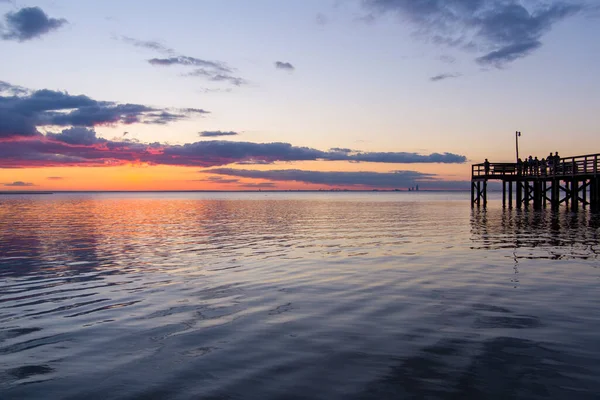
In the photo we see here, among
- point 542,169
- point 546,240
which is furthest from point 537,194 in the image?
point 546,240

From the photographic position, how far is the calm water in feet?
18.5

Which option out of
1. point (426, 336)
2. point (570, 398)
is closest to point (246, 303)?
point (426, 336)

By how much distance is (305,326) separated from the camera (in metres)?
8.04

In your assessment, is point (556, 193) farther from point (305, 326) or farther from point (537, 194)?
point (305, 326)

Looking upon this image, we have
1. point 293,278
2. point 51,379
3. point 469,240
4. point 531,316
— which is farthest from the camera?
point 469,240

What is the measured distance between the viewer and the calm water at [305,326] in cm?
562

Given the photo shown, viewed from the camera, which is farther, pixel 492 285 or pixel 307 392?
pixel 492 285

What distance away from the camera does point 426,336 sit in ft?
24.1

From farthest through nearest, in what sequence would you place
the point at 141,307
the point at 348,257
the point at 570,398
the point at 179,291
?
1. the point at 348,257
2. the point at 179,291
3. the point at 141,307
4. the point at 570,398

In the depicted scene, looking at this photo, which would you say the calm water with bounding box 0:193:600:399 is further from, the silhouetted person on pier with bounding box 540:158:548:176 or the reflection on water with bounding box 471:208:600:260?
the silhouetted person on pier with bounding box 540:158:548:176

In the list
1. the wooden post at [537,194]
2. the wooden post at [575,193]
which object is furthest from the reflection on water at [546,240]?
the wooden post at [537,194]

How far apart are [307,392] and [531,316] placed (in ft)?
17.1

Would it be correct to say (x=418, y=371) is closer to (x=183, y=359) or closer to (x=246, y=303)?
(x=183, y=359)

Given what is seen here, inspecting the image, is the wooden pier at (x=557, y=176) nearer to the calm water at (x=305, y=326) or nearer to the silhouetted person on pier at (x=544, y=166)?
the silhouetted person on pier at (x=544, y=166)
